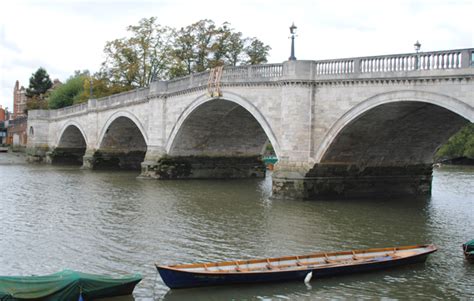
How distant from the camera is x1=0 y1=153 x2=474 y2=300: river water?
9.30 m

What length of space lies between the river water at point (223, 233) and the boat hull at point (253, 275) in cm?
13

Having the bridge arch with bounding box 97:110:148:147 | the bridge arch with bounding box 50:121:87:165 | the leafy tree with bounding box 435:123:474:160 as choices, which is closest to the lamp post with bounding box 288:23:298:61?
the bridge arch with bounding box 97:110:148:147

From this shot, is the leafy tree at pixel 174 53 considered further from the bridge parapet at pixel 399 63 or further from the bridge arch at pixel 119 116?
the bridge parapet at pixel 399 63

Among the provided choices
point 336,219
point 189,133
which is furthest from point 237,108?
point 336,219

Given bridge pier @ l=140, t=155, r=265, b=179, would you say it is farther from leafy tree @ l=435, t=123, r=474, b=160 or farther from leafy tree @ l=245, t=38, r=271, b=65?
leafy tree @ l=435, t=123, r=474, b=160

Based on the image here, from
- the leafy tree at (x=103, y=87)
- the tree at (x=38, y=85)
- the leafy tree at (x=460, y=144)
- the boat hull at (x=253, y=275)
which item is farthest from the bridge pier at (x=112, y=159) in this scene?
the tree at (x=38, y=85)

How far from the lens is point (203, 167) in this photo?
97.3ft

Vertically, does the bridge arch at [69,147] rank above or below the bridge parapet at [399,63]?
below

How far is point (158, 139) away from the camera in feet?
95.5

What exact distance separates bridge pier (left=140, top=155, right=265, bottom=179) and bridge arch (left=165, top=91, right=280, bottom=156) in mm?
843

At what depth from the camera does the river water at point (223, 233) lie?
9305 mm

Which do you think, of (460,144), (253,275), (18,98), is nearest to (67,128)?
(460,144)

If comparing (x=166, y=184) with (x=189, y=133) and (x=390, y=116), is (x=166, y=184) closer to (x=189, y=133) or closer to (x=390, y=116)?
(x=189, y=133)

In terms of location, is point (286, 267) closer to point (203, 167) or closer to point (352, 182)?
point (352, 182)
